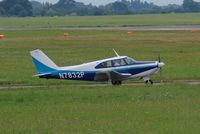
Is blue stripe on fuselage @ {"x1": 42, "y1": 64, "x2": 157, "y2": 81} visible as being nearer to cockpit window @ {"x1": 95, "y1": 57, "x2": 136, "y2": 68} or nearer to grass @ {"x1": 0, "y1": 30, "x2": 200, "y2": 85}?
cockpit window @ {"x1": 95, "y1": 57, "x2": 136, "y2": 68}

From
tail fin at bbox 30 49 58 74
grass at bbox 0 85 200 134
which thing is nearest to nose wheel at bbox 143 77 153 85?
grass at bbox 0 85 200 134

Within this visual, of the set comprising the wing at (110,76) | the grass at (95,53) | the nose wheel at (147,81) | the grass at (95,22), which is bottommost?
the grass at (95,22)

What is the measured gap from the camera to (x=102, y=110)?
2048 cm

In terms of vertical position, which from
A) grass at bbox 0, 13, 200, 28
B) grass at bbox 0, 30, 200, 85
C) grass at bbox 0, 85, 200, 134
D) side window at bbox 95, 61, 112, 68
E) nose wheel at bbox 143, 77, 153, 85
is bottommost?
grass at bbox 0, 13, 200, 28

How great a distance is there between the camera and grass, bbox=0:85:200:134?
17.0 m

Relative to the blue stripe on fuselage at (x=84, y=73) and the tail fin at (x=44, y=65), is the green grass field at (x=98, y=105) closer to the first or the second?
the blue stripe on fuselage at (x=84, y=73)

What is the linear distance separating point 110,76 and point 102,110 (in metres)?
9.59

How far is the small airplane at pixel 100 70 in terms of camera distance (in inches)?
1177

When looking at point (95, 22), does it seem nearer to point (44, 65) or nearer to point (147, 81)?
point (147, 81)

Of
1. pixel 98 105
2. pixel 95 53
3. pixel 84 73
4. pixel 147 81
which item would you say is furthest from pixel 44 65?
pixel 95 53

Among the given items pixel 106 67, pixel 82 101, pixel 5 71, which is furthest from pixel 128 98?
pixel 5 71

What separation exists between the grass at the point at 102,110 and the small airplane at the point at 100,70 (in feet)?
5.55

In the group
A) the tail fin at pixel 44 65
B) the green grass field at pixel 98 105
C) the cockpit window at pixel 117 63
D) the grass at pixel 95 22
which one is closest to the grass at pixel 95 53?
the green grass field at pixel 98 105

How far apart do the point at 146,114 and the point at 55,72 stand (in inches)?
429
